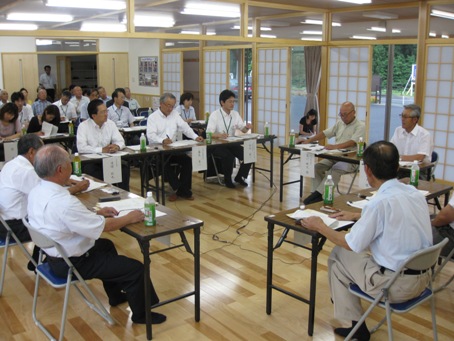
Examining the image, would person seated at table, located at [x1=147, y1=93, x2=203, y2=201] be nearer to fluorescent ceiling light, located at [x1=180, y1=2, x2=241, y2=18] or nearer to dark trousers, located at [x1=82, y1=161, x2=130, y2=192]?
dark trousers, located at [x1=82, y1=161, x2=130, y2=192]

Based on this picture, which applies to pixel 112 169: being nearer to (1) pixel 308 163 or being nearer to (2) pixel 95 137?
(2) pixel 95 137

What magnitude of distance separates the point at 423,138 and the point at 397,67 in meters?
14.7

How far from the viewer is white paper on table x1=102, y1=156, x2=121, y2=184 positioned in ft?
15.9

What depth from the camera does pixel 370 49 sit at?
7797mm

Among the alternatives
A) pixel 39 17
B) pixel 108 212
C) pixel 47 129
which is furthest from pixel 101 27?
pixel 108 212

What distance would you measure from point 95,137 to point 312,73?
6695 mm

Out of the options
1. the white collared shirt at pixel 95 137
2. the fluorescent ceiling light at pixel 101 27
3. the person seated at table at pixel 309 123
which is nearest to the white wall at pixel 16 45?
the fluorescent ceiling light at pixel 101 27

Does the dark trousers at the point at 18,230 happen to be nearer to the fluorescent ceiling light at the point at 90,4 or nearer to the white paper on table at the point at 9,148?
the white paper on table at the point at 9,148

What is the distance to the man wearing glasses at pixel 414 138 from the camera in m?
4.84

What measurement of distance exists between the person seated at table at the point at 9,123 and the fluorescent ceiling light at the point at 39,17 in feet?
3.58

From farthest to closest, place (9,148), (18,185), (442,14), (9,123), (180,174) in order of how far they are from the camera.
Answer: (442,14) → (9,123) → (180,174) → (9,148) → (18,185)

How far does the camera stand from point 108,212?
3.01 metres

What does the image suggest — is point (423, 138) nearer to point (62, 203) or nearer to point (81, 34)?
point (62, 203)

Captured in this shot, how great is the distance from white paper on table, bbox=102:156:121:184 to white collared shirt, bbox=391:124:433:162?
2.88 metres
